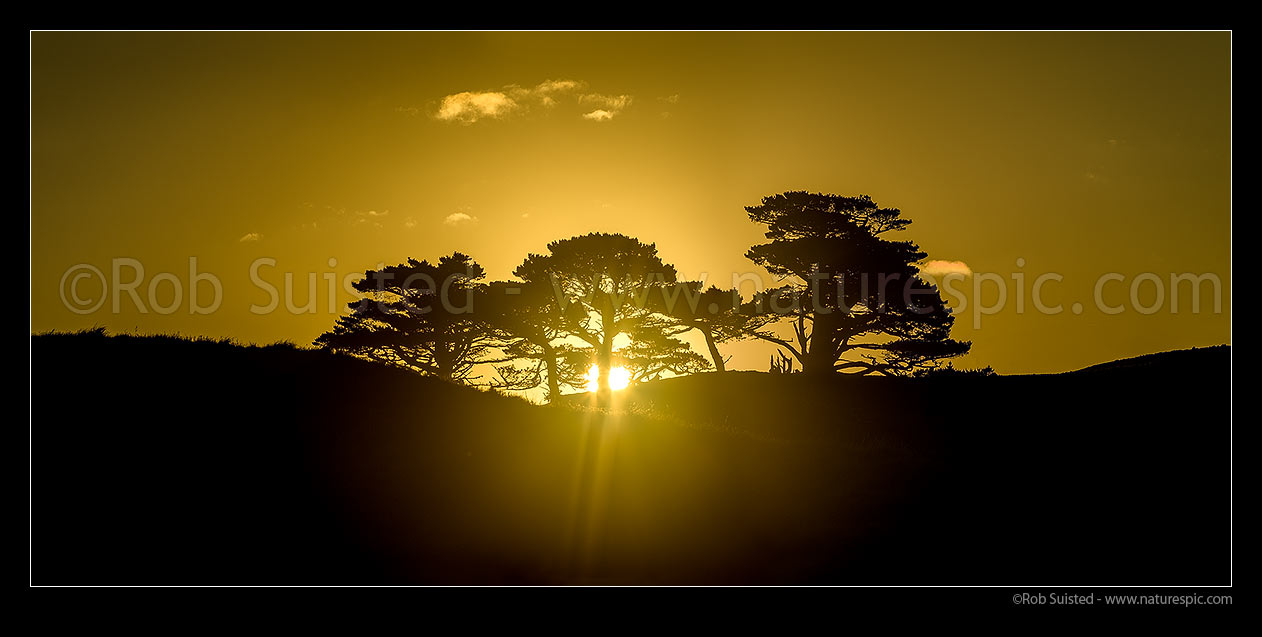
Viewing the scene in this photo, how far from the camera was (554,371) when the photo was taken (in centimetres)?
4088

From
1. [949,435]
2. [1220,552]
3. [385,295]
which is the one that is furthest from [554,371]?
[1220,552]

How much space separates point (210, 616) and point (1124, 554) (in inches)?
566

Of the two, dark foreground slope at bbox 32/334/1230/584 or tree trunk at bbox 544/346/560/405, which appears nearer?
dark foreground slope at bbox 32/334/1230/584

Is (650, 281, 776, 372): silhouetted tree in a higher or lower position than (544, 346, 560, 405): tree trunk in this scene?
higher

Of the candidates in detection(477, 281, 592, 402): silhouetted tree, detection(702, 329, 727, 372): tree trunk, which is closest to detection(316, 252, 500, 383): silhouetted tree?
A: detection(477, 281, 592, 402): silhouetted tree

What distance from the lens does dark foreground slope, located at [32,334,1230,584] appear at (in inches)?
476

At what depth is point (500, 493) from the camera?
14.7 meters

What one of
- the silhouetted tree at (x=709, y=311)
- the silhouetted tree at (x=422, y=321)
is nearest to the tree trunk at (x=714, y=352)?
the silhouetted tree at (x=709, y=311)

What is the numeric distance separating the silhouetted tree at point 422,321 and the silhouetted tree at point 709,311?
912 cm

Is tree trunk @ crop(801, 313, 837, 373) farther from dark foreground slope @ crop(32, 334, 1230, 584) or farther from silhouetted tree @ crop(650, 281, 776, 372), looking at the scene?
dark foreground slope @ crop(32, 334, 1230, 584)

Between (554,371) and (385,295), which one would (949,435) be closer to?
(554,371)

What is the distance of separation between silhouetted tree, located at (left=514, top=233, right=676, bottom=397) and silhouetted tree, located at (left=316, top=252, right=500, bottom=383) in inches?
136

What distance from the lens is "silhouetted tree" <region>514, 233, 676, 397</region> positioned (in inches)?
1523

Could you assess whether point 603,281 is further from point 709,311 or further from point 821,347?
point 821,347
